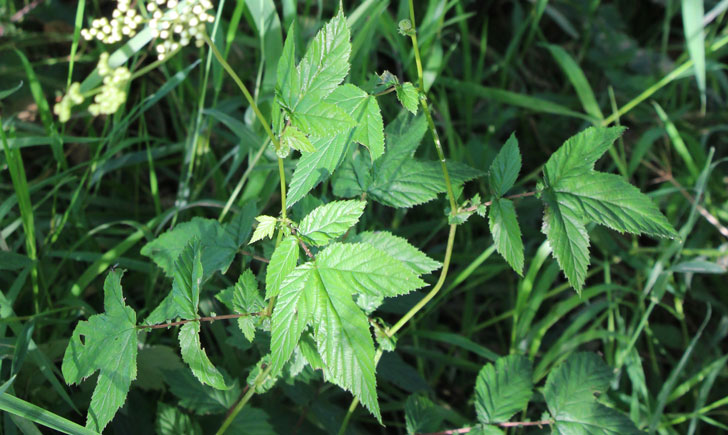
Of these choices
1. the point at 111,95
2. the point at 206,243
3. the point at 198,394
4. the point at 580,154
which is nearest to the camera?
the point at 111,95

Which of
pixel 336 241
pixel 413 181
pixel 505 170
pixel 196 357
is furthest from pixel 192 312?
pixel 505 170

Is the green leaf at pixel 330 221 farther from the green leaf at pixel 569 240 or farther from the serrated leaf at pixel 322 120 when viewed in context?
the green leaf at pixel 569 240

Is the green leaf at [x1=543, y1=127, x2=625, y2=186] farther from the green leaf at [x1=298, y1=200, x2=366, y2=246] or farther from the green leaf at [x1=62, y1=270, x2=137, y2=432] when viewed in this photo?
the green leaf at [x1=62, y1=270, x2=137, y2=432]

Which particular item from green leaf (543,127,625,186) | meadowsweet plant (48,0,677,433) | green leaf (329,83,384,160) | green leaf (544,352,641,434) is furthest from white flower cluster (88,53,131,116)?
green leaf (544,352,641,434)

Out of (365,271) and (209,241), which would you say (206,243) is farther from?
(365,271)

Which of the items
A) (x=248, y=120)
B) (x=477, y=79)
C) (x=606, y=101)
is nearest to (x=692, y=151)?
(x=606, y=101)

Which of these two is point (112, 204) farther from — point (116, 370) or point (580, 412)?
point (580, 412)
